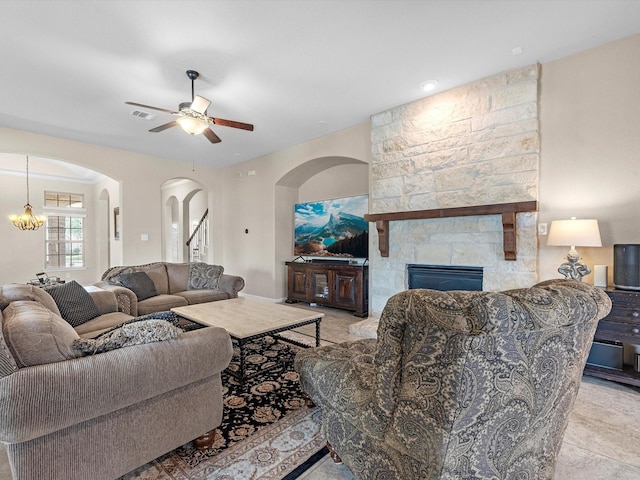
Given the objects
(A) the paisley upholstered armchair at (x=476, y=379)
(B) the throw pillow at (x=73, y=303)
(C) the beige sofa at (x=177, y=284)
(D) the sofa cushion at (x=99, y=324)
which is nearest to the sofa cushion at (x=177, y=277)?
(C) the beige sofa at (x=177, y=284)

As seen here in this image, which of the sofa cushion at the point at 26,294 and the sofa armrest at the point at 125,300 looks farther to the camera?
the sofa armrest at the point at 125,300

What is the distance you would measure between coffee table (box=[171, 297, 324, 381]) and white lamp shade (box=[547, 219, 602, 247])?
220 centimetres

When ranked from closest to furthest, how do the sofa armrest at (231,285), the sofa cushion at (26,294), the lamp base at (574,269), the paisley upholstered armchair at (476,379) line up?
the paisley upholstered armchair at (476,379)
the sofa cushion at (26,294)
the lamp base at (574,269)
the sofa armrest at (231,285)

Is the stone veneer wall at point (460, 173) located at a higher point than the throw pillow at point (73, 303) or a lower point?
higher

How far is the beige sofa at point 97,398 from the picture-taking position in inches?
44.9

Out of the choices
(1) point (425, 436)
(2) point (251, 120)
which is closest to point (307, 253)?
(2) point (251, 120)

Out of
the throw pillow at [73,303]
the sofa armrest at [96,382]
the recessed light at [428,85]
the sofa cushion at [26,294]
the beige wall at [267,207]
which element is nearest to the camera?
the sofa armrest at [96,382]

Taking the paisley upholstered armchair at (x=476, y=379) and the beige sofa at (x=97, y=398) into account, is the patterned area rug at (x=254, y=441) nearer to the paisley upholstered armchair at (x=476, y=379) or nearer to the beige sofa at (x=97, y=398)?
the beige sofa at (x=97, y=398)

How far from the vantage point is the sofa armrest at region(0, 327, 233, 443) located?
3.61ft

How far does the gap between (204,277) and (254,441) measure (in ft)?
11.2

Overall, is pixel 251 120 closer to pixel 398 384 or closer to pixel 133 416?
pixel 133 416

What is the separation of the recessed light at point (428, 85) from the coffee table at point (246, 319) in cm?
269

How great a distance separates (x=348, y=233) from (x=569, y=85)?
10.9ft

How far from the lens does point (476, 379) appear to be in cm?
93
